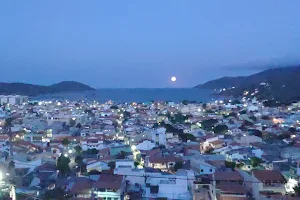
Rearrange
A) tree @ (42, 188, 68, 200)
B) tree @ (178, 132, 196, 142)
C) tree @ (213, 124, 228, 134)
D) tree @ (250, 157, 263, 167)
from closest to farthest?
tree @ (42, 188, 68, 200), tree @ (250, 157, 263, 167), tree @ (178, 132, 196, 142), tree @ (213, 124, 228, 134)

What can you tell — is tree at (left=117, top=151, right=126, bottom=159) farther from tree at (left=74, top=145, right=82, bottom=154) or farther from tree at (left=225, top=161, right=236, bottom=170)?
tree at (left=225, top=161, right=236, bottom=170)

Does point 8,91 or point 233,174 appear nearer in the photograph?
point 233,174

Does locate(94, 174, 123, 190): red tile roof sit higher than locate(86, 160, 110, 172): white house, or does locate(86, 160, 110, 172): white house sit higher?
locate(94, 174, 123, 190): red tile roof

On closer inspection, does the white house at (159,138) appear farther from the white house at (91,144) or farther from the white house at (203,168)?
the white house at (203,168)

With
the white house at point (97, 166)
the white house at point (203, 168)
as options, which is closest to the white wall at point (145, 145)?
the white house at point (97, 166)

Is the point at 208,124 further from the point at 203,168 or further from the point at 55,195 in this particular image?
the point at 55,195

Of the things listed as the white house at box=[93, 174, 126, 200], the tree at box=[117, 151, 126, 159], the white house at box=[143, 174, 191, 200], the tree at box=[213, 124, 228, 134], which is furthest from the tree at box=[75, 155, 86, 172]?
the tree at box=[213, 124, 228, 134]

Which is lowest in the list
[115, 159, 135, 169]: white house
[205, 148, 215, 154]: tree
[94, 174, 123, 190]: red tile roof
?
[205, 148, 215, 154]: tree

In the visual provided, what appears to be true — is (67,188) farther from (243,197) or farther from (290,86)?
(290,86)

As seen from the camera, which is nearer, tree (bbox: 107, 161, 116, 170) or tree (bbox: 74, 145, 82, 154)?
tree (bbox: 107, 161, 116, 170)

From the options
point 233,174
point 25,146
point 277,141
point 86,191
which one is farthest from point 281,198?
point 25,146
